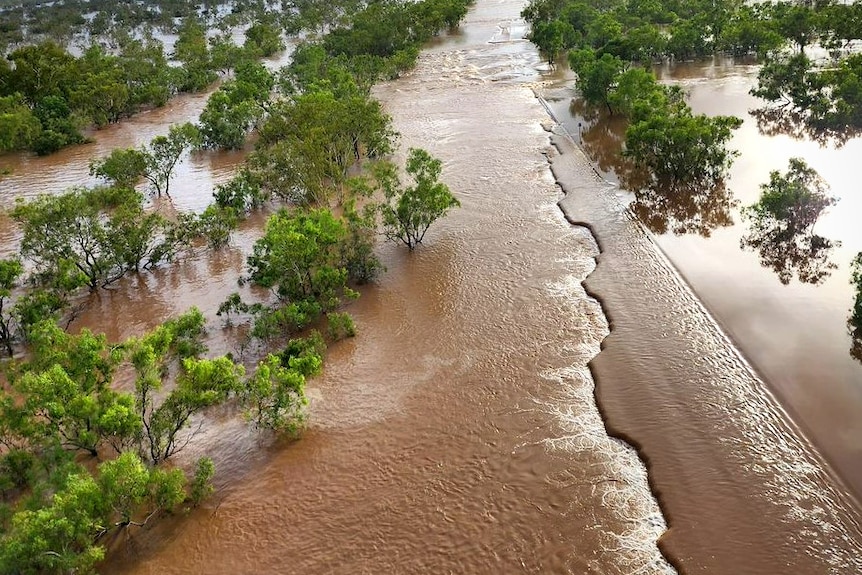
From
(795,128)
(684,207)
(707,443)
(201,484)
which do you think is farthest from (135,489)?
(795,128)

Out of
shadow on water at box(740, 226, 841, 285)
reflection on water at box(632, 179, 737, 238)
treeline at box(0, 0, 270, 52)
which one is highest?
treeline at box(0, 0, 270, 52)

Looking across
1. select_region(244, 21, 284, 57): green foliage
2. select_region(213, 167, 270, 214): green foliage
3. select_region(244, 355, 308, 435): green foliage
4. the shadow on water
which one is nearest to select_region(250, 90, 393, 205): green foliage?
select_region(213, 167, 270, 214): green foliage

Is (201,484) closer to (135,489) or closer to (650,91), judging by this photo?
(135,489)

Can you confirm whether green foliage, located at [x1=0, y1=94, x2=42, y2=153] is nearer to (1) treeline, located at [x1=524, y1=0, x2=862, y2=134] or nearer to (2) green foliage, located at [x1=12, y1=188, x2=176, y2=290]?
(2) green foliage, located at [x1=12, y1=188, x2=176, y2=290]

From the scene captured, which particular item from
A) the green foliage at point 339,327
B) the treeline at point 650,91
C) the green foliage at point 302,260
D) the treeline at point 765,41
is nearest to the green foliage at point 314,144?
the green foliage at point 302,260

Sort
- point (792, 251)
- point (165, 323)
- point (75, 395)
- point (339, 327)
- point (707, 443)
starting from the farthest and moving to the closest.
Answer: point (792, 251) < point (339, 327) < point (165, 323) < point (707, 443) < point (75, 395)

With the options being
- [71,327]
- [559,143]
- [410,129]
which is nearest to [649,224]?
[559,143]
